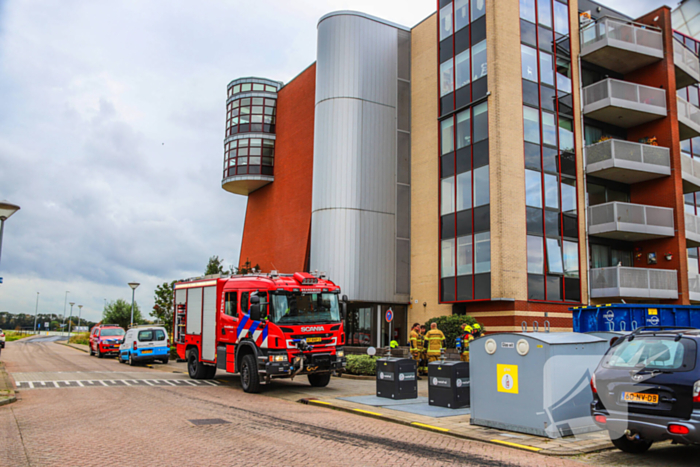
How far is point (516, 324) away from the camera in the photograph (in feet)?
70.5

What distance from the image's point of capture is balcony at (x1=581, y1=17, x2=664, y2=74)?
82.2 ft

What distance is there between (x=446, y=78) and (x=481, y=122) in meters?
3.86

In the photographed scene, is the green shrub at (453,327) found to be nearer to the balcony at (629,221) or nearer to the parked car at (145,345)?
the balcony at (629,221)

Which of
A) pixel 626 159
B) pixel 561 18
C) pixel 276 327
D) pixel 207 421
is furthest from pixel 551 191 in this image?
pixel 207 421

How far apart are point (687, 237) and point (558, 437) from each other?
69.2 ft

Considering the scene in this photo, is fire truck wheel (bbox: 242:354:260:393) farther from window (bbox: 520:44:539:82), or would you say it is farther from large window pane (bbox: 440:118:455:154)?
window (bbox: 520:44:539:82)

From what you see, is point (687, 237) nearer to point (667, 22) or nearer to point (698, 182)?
point (698, 182)

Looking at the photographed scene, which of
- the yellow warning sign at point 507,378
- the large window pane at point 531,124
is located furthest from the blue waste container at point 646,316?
the large window pane at point 531,124

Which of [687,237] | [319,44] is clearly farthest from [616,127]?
[319,44]

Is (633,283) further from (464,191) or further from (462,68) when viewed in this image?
(462,68)

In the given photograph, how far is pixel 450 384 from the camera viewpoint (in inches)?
445

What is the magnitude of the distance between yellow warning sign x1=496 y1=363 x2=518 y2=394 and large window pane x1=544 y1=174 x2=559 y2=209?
16033 mm

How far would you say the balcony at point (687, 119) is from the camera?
86.2 feet

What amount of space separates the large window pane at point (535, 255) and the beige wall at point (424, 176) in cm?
441
